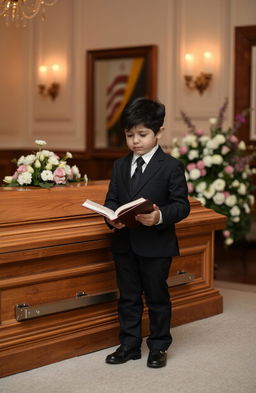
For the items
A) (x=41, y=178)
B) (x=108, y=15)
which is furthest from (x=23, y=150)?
Answer: (x=41, y=178)

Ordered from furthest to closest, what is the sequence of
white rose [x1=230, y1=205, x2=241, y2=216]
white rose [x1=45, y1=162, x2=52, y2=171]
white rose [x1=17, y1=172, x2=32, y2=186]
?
white rose [x1=230, y1=205, x2=241, y2=216] < white rose [x1=45, y1=162, x2=52, y2=171] < white rose [x1=17, y1=172, x2=32, y2=186]

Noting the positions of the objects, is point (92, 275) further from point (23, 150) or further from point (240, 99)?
point (23, 150)

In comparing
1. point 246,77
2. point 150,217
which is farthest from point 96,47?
point 150,217

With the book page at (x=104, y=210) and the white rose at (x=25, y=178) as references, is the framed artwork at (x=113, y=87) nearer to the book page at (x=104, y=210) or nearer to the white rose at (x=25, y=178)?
the white rose at (x=25, y=178)

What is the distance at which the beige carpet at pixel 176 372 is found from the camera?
365 centimetres

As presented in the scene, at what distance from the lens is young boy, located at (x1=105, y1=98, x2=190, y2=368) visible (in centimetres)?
394

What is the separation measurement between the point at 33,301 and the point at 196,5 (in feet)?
19.6

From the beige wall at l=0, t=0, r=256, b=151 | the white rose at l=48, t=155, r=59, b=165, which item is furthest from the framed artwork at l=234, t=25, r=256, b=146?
the white rose at l=48, t=155, r=59, b=165

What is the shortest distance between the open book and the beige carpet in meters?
0.83

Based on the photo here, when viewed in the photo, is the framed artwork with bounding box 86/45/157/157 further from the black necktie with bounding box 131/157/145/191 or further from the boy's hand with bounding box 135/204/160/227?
the boy's hand with bounding box 135/204/160/227

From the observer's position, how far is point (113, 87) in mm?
9820

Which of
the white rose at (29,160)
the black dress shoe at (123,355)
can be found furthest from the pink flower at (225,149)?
the black dress shoe at (123,355)

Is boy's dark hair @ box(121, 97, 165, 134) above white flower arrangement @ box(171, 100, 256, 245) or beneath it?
above

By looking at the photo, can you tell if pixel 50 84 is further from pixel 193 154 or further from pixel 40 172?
pixel 40 172
